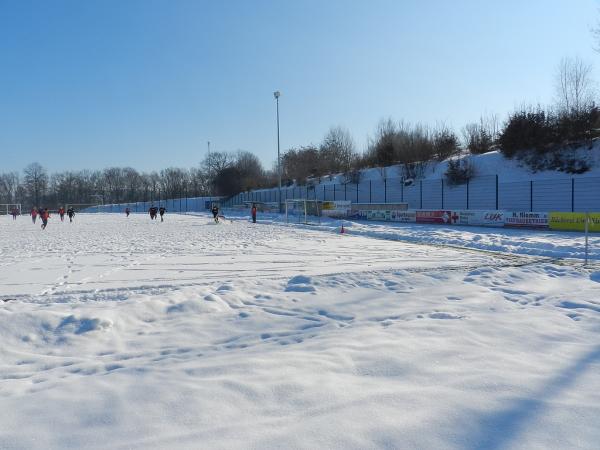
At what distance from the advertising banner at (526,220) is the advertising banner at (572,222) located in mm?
364

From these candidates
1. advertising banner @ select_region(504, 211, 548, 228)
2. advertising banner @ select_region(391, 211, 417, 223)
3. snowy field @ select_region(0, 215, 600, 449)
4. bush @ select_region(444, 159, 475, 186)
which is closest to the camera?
snowy field @ select_region(0, 215, 600, 449)

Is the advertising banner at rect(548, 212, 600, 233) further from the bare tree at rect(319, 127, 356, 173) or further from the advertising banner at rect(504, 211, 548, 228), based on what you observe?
the bare tree at rect(319, 127, 356, 173)

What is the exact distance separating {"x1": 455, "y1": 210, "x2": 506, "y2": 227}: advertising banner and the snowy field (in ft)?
48.1

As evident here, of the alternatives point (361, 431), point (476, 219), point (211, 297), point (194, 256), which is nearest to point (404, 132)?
point (476, 219)

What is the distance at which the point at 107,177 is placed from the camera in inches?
4776

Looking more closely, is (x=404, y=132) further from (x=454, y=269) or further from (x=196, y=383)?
(x=196, y=383)

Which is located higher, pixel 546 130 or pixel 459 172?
pixel 546 130

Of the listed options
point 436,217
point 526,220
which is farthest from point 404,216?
point 526,220

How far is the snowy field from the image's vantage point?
2.98 metres

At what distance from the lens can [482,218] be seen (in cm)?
2377

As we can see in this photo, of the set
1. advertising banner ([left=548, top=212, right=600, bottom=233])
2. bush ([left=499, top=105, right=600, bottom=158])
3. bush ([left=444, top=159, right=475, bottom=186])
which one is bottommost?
advertising banner ([left=548, top=212, right=600, bottom=233])

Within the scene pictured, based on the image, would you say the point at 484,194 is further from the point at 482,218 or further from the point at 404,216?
the point at 482,218

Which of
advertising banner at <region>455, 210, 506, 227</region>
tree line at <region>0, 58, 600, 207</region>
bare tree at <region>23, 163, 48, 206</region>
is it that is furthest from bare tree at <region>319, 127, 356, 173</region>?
Answer: bare tree at <region>23, 163, 48, 206</region>

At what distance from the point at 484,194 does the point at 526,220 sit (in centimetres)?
1076
